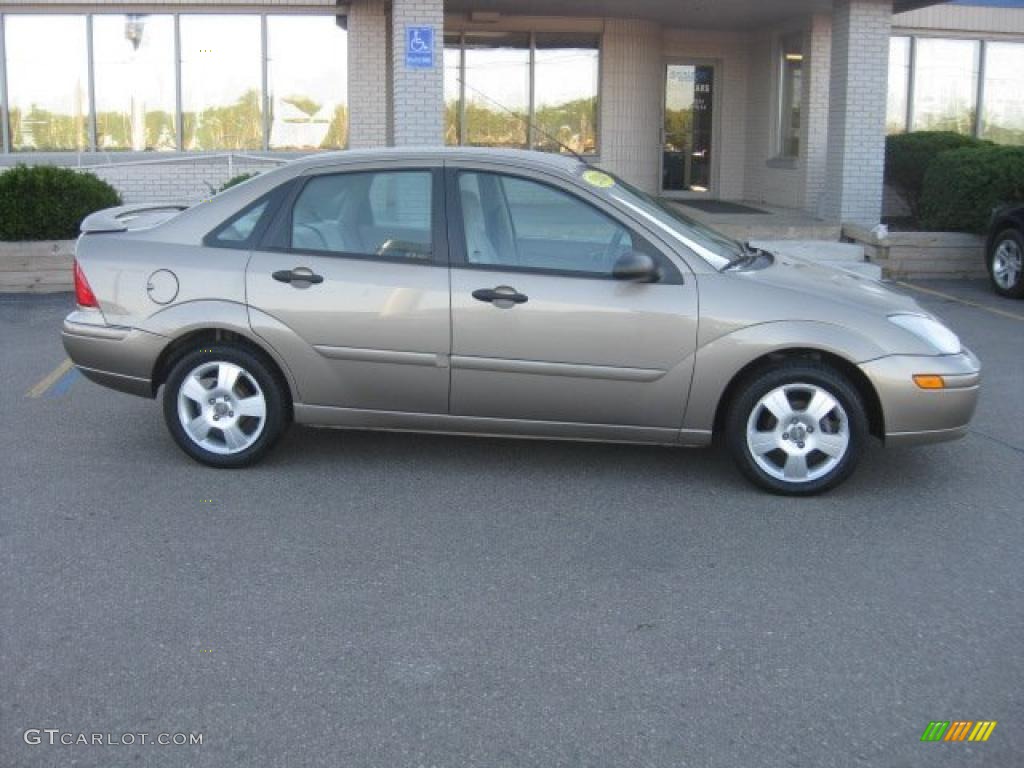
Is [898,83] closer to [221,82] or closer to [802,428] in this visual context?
[221,82]

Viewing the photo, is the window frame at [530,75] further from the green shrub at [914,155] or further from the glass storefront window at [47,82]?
the glass storefront window at [47,82]

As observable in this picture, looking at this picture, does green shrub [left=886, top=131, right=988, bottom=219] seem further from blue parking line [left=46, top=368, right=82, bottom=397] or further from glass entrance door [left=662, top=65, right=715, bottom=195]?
blue parking line [left=46, top=368, right=82, bottom=397]

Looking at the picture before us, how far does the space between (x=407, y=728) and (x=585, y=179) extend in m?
3.38

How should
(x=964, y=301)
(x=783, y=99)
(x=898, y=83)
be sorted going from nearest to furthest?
(x=964, y=301) → (x=783, y=99) → (x=898, y=83)

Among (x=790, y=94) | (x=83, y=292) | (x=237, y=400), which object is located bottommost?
(x=237, y=400)

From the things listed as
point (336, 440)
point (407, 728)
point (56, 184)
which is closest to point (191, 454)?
point (336, 440)

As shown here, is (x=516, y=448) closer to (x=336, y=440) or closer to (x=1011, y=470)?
(x=336, y=440)

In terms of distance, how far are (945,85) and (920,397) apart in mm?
15435

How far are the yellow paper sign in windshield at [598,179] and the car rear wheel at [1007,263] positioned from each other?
7.86 metres

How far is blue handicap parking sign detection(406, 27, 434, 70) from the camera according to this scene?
14195 mm

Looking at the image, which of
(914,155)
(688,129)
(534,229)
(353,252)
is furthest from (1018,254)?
(353,252)

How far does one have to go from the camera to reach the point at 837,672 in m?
4.21

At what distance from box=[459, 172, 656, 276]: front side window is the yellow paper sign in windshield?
144mm

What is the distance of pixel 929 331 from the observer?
20.4ft
